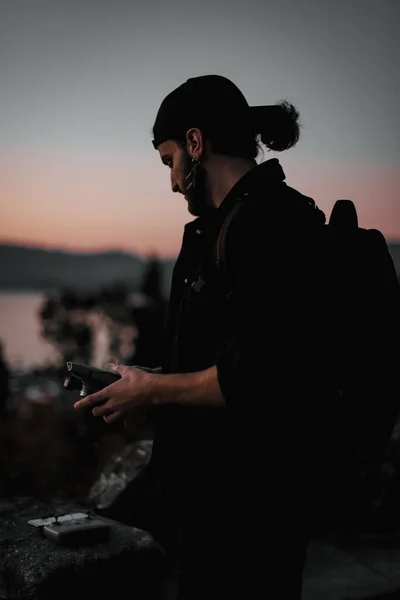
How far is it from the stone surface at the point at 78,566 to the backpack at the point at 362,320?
201cm

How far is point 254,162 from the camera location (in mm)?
2043

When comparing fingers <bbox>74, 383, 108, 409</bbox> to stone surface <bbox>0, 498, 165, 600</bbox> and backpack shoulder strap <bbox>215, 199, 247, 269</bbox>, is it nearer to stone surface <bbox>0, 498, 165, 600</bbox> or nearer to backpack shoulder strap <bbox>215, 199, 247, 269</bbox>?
backpack shoulder strap <bbox>215, 199, 247, 269</bbox>

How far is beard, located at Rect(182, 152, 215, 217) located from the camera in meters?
2.04

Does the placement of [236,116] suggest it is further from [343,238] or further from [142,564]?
[142,564]

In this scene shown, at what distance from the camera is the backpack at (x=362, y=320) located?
1.79m

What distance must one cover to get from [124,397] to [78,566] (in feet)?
5.56

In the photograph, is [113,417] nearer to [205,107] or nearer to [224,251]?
[224,251]

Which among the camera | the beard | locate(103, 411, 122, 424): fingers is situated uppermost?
the beard

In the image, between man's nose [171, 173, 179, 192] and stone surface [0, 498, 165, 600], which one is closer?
man's nose [171, 173, 179, 192]

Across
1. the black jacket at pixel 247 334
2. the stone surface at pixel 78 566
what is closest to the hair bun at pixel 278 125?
the black jacket at pixel 247 334

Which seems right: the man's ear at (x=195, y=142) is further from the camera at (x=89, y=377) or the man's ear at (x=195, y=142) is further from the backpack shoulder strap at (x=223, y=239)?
the camera at (x=89, y=377)

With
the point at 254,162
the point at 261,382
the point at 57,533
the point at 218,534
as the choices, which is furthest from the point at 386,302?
the point at 57,533

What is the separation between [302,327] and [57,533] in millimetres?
2188

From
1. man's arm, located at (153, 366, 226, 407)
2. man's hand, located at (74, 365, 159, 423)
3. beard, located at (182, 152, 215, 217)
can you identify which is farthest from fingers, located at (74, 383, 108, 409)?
beard, located at (182, 152, 215, 217)
